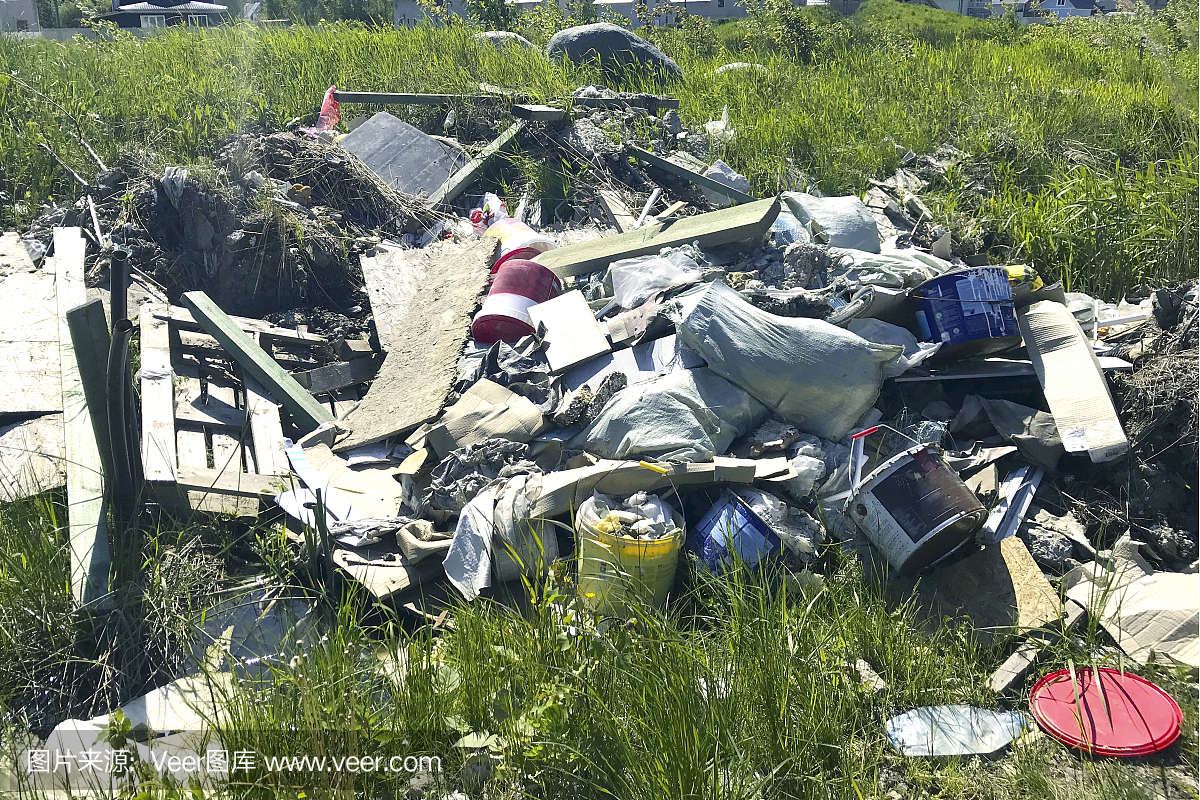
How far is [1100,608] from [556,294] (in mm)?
3414

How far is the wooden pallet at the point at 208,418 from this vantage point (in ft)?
12.4

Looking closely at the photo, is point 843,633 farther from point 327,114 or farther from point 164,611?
point 327,114

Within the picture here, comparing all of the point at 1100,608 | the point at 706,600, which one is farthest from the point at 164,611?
the point at 1100,608

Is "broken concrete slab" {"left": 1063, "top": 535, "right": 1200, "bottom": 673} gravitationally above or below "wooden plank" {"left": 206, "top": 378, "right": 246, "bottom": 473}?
below

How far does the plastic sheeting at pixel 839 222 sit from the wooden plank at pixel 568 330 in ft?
5.78

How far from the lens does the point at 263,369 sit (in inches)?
184

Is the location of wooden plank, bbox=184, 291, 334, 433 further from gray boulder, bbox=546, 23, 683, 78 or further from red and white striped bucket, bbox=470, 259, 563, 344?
gray boulder, bbox=546, 23, 683, 78

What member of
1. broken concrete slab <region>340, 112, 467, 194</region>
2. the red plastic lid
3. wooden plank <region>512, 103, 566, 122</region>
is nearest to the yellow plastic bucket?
the red plastic lid

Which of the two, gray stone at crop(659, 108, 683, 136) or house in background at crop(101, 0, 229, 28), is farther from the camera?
house in background at crop(101, 0, 229, 28)

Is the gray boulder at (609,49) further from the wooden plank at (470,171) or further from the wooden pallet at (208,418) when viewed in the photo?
the wooden pallet at (208,418)

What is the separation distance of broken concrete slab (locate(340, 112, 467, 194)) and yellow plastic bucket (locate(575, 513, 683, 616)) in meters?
4.94

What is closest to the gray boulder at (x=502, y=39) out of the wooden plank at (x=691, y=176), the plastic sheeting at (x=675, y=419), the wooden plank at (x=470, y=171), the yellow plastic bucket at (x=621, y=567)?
the wooden plank at (x=470, y=171)

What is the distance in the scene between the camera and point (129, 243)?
20.0 ft

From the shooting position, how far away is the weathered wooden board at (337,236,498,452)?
4.52 meters
